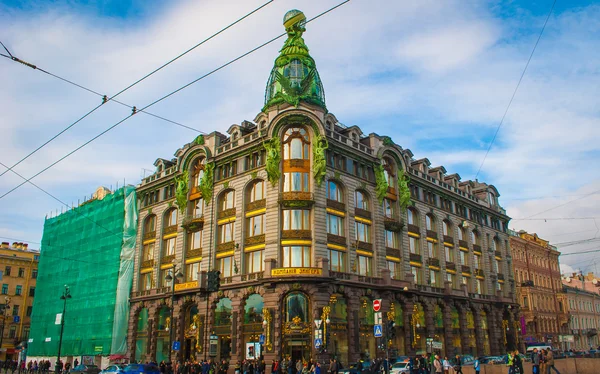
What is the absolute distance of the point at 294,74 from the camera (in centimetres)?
5434

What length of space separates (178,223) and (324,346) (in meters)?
24.4

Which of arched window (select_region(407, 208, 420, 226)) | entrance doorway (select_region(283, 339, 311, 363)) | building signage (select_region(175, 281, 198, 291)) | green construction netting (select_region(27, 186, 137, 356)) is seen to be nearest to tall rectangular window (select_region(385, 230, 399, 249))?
arched window (select_region(407, 208, 420, 226))

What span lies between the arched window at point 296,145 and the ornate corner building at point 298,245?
0.32 feet

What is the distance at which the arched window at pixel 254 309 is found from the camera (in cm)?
4591

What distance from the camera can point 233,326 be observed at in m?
47.0

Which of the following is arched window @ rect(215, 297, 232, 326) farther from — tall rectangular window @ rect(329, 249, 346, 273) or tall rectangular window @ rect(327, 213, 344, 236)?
tall rectangular window @ rect(327, 213, 344, 236)

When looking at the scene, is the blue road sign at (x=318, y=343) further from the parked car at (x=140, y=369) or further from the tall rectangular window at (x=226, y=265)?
the tall rectangular window at (x=226, y=265)

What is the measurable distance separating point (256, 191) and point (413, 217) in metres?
19.7

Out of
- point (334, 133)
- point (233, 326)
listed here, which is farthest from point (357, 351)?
point (334, 133)

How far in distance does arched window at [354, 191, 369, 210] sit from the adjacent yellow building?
60.7m

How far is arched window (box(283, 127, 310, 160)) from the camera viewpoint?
4841 centimetres

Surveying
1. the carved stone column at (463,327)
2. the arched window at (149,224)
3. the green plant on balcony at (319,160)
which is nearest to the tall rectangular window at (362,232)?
the green plant on balcony at (319,160)

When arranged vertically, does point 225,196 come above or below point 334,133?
below

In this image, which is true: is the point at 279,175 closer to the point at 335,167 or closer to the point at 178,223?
the point at 335,167
